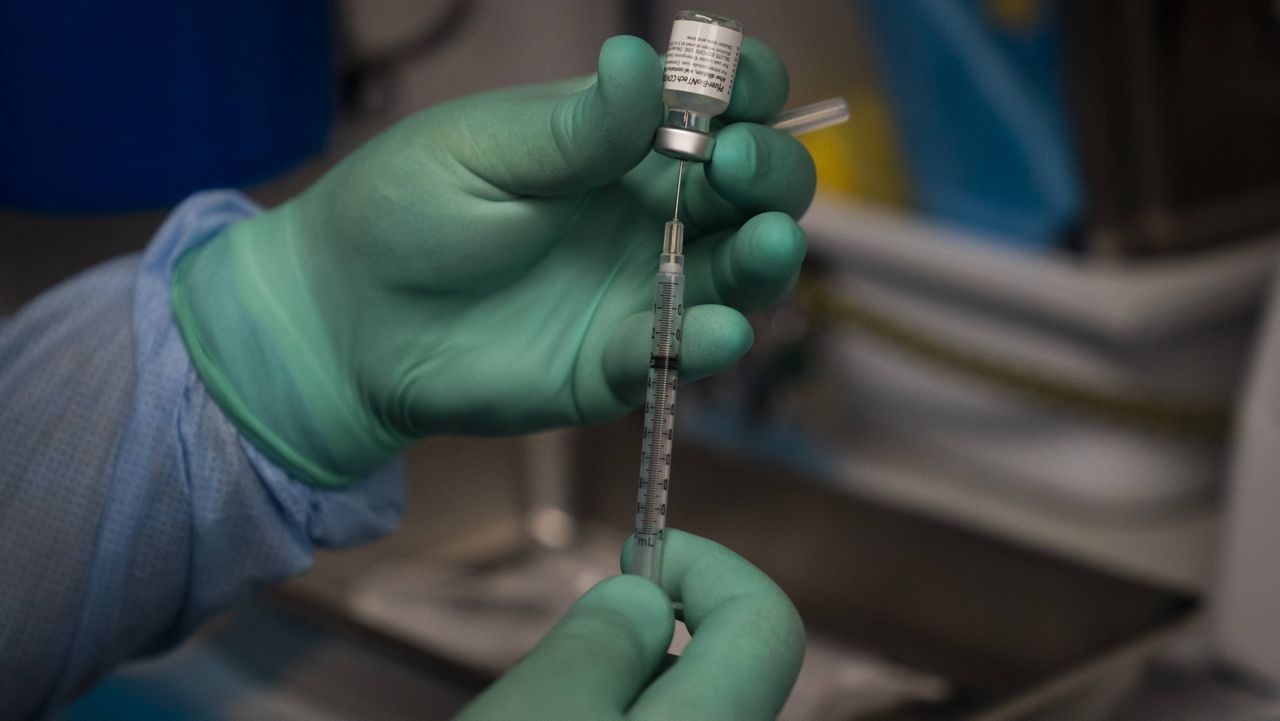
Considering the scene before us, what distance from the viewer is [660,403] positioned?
1.85ft

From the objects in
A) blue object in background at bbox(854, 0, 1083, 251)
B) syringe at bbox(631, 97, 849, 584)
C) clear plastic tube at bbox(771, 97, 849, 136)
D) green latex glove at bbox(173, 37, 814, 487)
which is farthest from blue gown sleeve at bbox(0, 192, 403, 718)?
blue object in background at bbox(854, 0, 1083, 251)

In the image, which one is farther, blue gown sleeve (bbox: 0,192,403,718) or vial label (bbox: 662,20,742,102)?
blue gown sleeve (bbox: 0,192,403,718)

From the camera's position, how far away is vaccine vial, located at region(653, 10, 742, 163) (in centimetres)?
52

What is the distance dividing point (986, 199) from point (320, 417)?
Result: 0.79 m

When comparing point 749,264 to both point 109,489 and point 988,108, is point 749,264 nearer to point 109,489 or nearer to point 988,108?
point 109,489

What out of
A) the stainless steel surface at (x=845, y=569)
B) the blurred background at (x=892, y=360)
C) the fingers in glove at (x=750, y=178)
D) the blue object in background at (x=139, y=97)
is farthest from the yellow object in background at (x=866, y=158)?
the fingers in glove at (x=750, y=178)

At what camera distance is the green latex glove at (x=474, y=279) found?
0.57 metres

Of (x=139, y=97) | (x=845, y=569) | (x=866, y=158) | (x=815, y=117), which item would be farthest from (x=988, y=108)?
(x=139, y=97)

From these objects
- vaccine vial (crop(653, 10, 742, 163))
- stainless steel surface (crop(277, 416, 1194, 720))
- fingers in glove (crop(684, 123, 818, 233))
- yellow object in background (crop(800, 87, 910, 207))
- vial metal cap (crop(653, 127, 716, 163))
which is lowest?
stainless steel surface (crop(277, 416, 1194, 720))

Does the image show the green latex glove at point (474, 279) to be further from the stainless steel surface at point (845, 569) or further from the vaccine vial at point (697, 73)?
the stainless steel surface at point (845, 569)

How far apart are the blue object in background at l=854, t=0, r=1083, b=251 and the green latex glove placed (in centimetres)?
64

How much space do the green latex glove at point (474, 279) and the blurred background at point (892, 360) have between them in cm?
21

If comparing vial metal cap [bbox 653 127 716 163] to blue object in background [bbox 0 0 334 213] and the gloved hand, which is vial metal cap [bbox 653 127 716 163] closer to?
the gloved hand

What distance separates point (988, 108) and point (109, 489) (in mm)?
894
